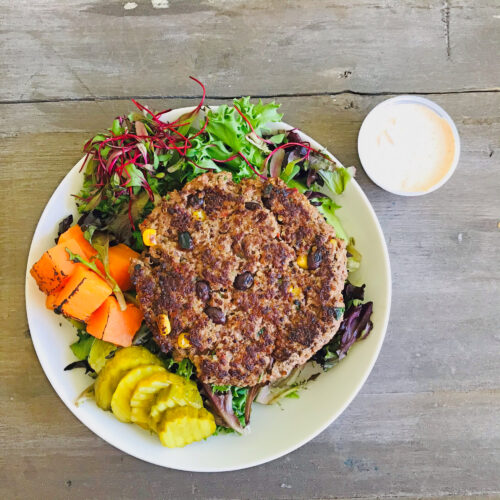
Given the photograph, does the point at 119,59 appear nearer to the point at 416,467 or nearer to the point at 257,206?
the point at 257,206

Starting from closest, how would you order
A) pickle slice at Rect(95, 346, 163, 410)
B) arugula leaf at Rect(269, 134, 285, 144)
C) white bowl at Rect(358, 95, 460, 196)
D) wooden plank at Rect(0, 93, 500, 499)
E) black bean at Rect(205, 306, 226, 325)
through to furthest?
1. black bean at Rect(205, 306, 226, 325)
2. pickle slice at Rect(95, 346, 163, 410)
3. arugula leaf at Rect(269, 134, 285, 144)
4. white bowl at Rect(358, 95, 460, 196)
5. wooden plank at Rect(0, 93, 500, 499)

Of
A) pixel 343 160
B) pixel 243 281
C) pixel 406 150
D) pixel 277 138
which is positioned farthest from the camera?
pixel 343 160

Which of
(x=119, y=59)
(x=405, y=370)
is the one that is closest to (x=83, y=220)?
(x=119, y=59)

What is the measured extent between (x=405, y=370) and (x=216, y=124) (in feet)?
5.68

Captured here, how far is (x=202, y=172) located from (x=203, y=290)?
607 mm

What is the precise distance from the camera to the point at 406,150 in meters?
2.88

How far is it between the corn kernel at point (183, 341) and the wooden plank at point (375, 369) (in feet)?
3.21

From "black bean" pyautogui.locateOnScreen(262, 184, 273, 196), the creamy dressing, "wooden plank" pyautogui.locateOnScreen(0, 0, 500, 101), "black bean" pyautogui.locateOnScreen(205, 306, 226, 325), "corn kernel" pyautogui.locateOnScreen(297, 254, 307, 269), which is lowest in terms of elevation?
"black bean" pyautogui.locateOnScreen(205, 306, 226, 325)

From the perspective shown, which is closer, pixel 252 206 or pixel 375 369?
pixel 252 206

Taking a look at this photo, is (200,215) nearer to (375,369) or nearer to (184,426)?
(184,426)

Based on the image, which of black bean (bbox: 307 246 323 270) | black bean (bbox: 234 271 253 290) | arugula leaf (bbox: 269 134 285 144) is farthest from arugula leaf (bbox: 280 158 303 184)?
black bean (bbox: 234 271 253 290)

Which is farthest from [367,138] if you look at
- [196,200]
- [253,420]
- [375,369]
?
[253,420]

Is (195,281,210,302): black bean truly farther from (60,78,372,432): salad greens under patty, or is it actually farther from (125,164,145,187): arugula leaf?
(125,164,145,187): arugula leaf

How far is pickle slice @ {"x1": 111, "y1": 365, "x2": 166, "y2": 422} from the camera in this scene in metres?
2.48
